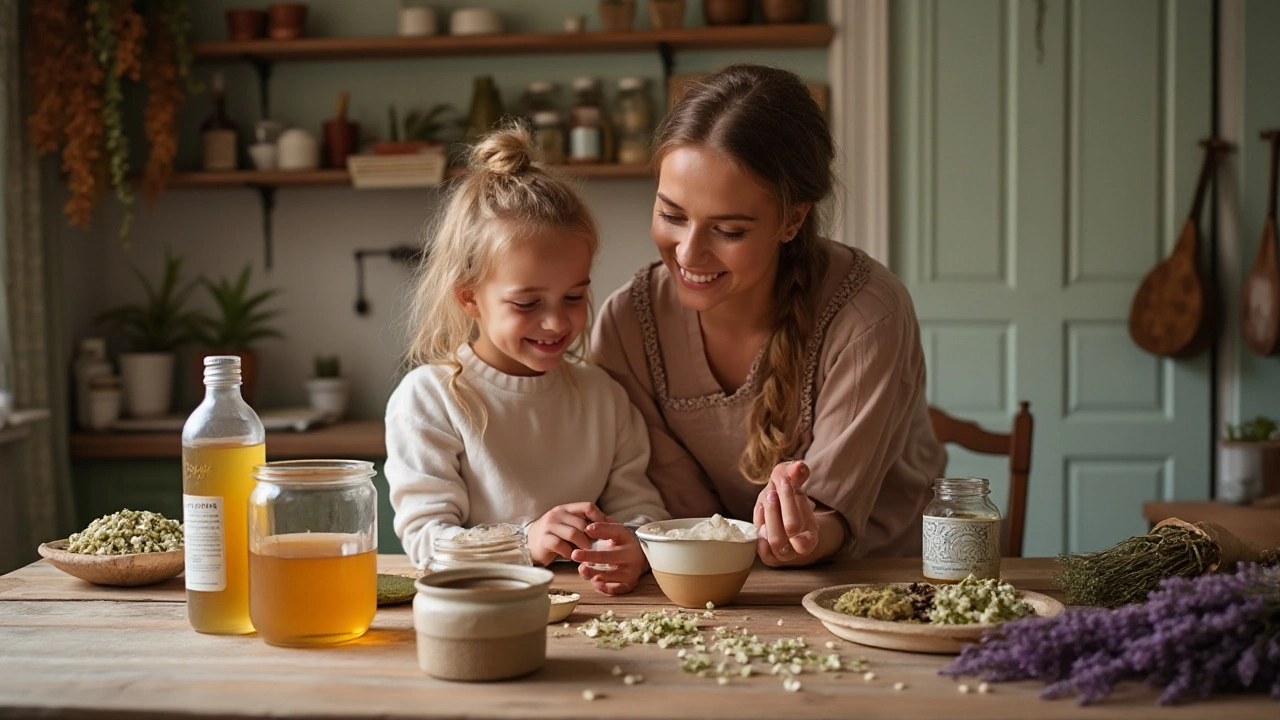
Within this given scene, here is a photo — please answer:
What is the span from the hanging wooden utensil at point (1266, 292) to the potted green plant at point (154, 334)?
3144 mm

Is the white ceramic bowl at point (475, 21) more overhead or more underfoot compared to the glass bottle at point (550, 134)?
more overhead

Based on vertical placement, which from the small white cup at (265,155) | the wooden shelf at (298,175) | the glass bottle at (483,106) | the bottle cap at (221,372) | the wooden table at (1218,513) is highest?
the glass bottle at (483,106)

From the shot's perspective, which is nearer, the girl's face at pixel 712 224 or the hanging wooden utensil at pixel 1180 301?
the girl's face at pixel 712 224

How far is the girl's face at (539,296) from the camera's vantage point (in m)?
1.65

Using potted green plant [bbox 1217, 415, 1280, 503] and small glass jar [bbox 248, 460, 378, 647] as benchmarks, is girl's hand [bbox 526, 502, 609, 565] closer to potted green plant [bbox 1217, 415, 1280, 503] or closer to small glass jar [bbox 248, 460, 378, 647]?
small glass jar [bbox 248, 460, 378, 647]

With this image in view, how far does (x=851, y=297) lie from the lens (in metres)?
1.78

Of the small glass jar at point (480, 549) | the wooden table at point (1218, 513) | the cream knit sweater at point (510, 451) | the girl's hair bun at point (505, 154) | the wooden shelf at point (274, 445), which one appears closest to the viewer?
the small glass jar at point (480, 549)

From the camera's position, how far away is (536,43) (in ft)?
11.4

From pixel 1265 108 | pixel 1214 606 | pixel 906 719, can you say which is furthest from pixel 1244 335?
pixel 906 719

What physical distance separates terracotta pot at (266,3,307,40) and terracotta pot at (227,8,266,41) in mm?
42

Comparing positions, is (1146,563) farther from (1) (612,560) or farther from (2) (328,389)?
(2) (328,389)

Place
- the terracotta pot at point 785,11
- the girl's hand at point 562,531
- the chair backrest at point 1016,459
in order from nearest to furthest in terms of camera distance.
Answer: the girl's hand at point 562,531, the chair backrest at point 1016,459, the terracotta pot at point 785,11

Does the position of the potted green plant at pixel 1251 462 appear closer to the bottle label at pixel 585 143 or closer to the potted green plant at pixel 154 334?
the bottle label at pixel 585 143

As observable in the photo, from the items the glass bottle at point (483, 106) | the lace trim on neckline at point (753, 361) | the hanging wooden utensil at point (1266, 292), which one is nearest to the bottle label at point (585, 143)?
the glass bottle at point (483, 106)
